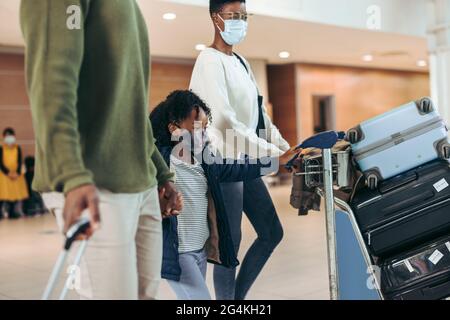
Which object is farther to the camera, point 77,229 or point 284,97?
point 284,97

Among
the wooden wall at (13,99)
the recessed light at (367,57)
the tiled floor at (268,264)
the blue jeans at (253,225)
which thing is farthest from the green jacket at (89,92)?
the recessed light at (367,57)

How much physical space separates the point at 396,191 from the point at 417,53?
362 inches

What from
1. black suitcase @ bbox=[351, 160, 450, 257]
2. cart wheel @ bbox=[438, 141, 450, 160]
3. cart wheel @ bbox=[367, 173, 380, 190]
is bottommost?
black suitcase @ bbox=[351, 160, 450, 257]

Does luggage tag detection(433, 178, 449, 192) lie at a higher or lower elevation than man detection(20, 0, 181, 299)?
lower

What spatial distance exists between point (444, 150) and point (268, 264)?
219cm

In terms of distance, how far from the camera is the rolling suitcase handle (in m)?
1.09

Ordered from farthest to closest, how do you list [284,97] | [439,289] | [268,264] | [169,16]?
[284,97], [169,16], [268,264], [439,289]

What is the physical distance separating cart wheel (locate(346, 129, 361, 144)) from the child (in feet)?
0.72

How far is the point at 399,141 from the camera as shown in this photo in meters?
2.11

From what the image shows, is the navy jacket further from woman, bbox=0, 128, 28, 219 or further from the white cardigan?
woman, bbox=0, 128, 28, 219

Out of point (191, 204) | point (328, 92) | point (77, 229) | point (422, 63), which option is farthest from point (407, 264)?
point (422, 63)

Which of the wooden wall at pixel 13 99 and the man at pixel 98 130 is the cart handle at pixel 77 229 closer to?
the man at pixel 98 130

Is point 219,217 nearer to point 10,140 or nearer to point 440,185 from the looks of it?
point 440,185

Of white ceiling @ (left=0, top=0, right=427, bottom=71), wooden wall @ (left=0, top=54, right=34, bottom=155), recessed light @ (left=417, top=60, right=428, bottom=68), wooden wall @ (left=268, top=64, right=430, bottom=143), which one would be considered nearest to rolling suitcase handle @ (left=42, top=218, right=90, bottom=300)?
white ceiling @ (left=0, top=0, right=427, bottom=71)
